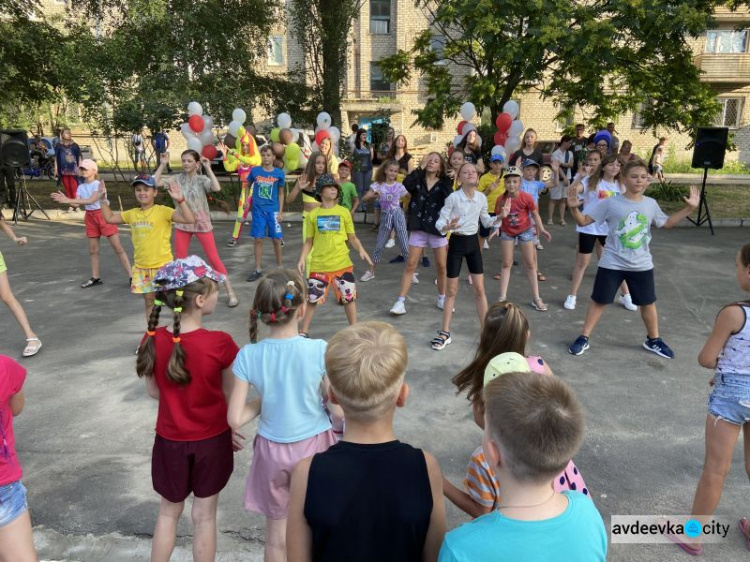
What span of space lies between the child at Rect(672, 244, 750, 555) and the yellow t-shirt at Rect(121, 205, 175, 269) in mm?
4726

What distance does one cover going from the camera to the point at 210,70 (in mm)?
14367

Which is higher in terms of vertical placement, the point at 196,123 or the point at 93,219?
the point at 196,123

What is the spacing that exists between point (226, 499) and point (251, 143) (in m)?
9.39

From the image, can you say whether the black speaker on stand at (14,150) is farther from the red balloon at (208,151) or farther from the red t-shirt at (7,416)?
the red t-shirt at (7,416)

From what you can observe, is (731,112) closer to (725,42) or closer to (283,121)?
(725,42)

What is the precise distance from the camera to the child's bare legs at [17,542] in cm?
218

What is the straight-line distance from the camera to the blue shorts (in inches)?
300

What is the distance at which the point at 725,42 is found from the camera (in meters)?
27.4

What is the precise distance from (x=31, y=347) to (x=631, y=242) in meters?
6.06

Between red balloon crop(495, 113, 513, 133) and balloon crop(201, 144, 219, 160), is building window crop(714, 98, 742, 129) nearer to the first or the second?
red balloon crop(495, 113, 513, 133)

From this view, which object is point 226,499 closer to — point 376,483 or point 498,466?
point 376,483

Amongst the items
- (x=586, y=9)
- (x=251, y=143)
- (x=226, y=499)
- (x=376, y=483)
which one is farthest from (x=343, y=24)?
(x=376, y=483)

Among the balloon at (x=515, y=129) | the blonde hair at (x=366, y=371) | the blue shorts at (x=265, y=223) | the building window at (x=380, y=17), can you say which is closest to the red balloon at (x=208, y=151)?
the blue shorts at (x=265, y=223)

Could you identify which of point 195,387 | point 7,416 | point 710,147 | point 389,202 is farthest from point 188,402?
point 710,147
